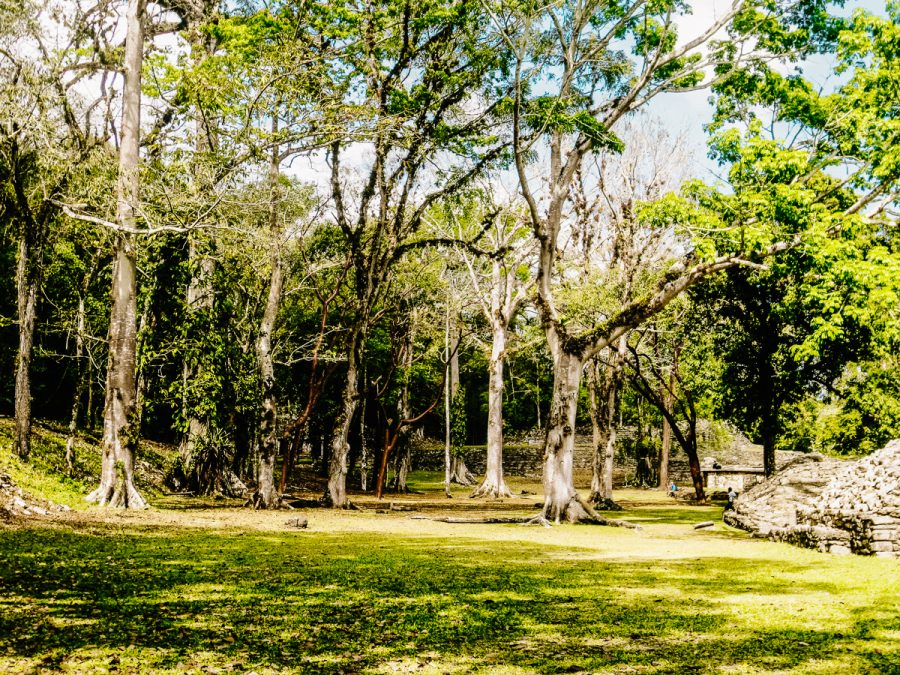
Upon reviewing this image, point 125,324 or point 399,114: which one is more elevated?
point 399,114

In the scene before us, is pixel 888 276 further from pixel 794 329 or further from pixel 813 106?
pixel 794 329

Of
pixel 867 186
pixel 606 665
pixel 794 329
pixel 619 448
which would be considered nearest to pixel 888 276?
pixel 867 186

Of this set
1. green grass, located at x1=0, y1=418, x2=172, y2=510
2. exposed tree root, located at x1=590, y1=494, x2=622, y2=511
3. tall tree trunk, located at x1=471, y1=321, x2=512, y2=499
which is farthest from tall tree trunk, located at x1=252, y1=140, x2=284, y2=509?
tall tree trunk, located at x1=471, y1=321, x2=512, y2=499

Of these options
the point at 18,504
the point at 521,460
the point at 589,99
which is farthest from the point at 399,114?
the point at 521,460

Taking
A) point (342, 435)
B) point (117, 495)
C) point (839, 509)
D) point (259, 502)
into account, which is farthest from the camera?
point (342, 435)

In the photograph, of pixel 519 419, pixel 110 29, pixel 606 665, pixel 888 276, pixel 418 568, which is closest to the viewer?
pixel 606 665

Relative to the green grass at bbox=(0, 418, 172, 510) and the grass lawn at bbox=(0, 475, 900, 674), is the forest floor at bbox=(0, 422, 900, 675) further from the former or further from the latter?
the green grass at bbox=(0, 418, 172, 510)

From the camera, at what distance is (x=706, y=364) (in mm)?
23422

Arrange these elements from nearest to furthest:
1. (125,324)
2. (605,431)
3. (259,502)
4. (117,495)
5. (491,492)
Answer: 1. (117,495)
2. (125,324)
3. (259,502)
4. (605,431)
5. (491,492)

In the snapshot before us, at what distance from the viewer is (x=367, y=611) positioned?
19.8 feet

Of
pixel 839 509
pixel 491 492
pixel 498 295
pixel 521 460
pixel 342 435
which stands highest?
pixel 498 295

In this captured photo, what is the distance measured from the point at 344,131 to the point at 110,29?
696cm

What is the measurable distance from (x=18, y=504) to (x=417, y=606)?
9002mm

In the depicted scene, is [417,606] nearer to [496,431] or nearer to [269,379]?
[269,379]
